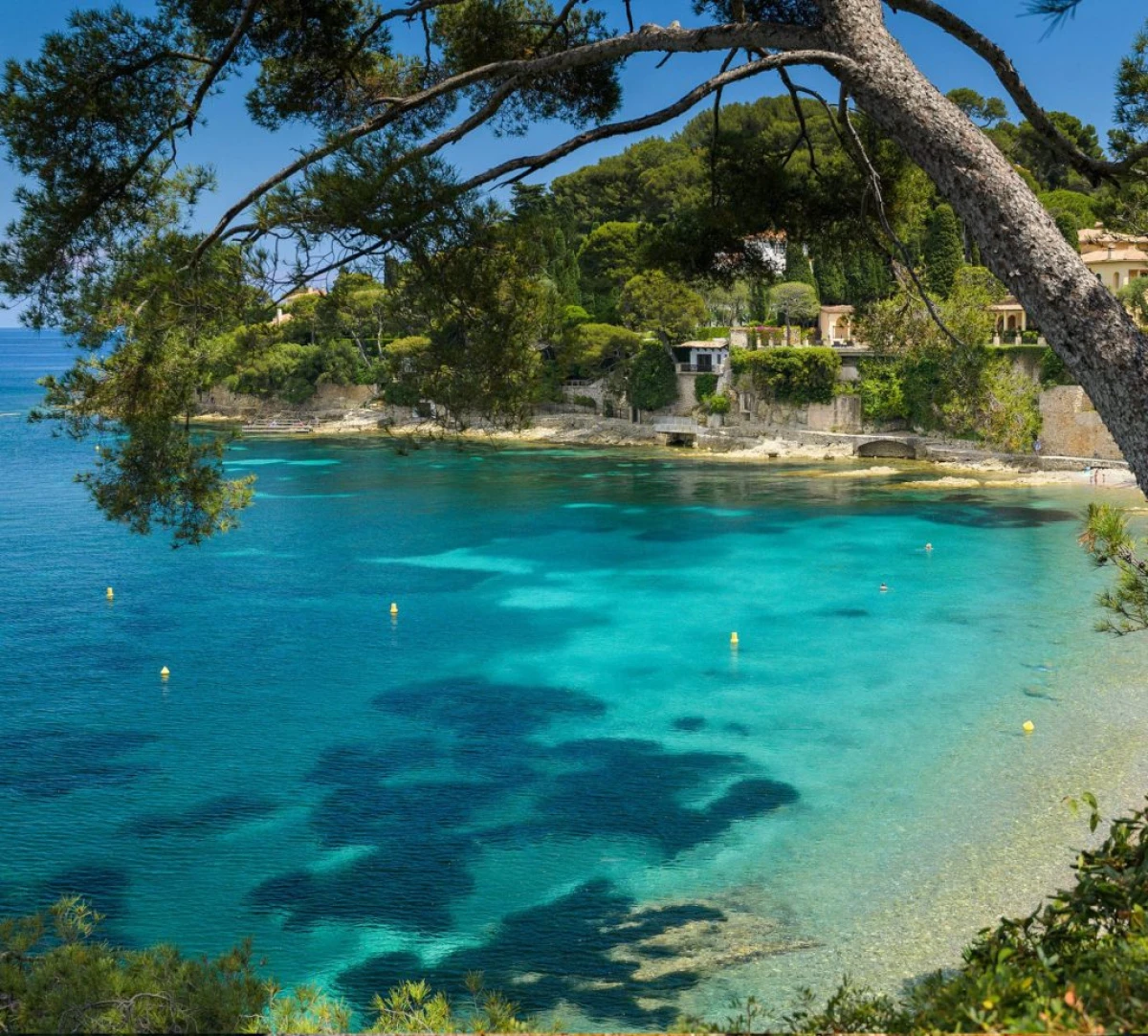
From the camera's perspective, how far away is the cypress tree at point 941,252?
3434 cm

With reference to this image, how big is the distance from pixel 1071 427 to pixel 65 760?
1122 inches

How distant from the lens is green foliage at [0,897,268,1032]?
313 cm

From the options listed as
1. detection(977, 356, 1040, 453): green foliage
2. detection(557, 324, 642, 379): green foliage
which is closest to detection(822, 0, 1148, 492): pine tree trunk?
detection(977, 356, 1040, 453): green foliage

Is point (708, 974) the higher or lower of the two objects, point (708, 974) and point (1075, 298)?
the lower

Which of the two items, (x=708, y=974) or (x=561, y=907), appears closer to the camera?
(x=708, y=974)

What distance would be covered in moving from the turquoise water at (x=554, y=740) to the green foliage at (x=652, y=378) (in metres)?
15.7

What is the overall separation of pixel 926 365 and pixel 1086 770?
2513 centimetres

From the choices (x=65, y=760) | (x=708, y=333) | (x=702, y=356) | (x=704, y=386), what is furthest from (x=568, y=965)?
(x=708, y=333)

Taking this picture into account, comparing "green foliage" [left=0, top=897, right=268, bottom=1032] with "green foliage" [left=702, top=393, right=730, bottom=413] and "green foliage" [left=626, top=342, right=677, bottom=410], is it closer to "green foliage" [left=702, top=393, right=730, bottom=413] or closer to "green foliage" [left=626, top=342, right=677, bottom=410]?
"green foliage" [left=702, top=393, right=730, bottom=413]

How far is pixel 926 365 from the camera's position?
115 feet

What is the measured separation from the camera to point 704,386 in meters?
40.5

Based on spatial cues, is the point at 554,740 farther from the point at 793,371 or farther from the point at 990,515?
the point at 793,371

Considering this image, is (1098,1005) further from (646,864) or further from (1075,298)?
(646,864)

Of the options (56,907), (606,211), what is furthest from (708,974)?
(606,211)
